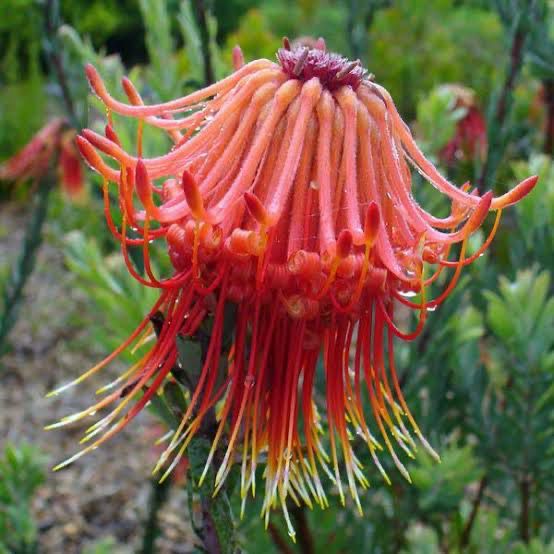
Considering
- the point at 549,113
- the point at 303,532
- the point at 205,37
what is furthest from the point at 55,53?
the point at 549,113

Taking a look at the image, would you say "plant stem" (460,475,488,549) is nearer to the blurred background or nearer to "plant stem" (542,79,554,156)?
the blurred background

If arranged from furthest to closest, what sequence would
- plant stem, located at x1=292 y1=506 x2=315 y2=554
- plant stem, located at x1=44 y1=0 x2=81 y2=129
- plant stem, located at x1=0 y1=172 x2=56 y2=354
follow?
plant stem, located at x1=0 y1=172 x2=56 y2=354, plant stem, located at x1=44 y1=0 x2=81 y2=129, plant stem, located at x1=292 y1=506 x2=315 y2=554

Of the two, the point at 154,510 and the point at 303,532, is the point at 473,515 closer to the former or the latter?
the point at 303,532

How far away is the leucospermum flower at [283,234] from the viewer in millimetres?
698

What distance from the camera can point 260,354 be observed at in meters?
0.78

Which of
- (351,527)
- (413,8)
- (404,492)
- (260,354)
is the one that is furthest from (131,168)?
(413,8)

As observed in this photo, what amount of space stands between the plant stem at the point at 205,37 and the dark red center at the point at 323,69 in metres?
0.53

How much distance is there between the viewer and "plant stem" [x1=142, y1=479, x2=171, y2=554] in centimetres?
155

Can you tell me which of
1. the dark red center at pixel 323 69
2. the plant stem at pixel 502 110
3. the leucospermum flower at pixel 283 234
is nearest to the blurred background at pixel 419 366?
the plant stem at pixel 502 110

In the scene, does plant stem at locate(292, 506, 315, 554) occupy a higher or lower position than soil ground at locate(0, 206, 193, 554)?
Result: lower

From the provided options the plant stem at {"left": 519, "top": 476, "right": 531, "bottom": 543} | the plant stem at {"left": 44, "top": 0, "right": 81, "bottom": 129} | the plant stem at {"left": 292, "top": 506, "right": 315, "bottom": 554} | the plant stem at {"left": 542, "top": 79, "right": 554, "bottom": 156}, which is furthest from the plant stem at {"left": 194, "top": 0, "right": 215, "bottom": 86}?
the plant stem at {"left": 542, "top": 79, "right": 554, "bottom": 156}

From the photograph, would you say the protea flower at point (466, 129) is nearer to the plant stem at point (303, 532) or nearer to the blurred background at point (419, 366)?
the blurred background at point (419, 366)

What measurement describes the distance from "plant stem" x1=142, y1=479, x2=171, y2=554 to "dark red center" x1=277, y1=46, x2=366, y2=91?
960 mm

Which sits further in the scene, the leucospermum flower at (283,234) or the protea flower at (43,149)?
the protea flower at (43,149)
